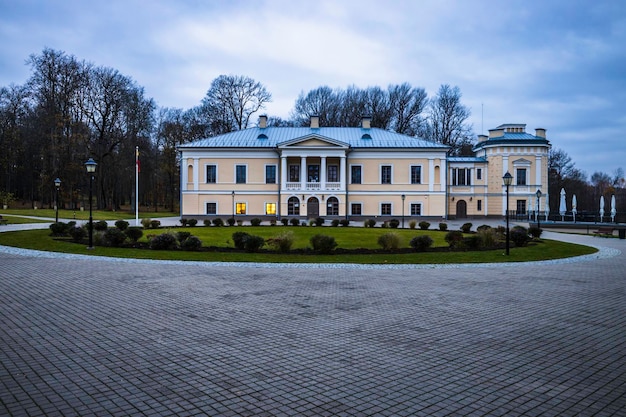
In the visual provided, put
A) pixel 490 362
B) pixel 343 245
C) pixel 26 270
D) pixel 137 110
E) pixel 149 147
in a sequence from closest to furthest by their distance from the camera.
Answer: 1. pixel 490 362
2. pixel 26 270
3. pixel 343 245
4. pixel 137 110
5. pixel 149 147

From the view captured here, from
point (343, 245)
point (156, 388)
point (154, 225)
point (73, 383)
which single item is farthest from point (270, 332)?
point (154, 225)

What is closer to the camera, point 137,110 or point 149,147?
point 137,110

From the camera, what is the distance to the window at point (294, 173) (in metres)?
46.6

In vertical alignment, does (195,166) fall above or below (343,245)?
above

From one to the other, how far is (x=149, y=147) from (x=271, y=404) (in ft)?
192

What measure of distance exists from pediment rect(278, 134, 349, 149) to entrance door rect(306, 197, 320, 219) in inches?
209

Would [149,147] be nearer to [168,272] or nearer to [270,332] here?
[168,272]

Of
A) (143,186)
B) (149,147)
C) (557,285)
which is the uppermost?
(149,147)

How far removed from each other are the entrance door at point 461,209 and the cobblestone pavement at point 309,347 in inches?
1618

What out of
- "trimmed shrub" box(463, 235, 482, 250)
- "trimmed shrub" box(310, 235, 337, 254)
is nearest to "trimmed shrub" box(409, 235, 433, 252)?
"trimmed shrub" box(463, 235, 482, 250)

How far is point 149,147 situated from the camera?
58344mm

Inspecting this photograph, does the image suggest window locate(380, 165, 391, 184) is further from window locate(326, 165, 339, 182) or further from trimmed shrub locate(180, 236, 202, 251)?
trimmed shrub locate(180, 236, 202, 251)

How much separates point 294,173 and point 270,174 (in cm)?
249

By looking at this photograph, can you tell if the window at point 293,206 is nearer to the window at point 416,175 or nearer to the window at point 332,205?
the window at point 332,205
